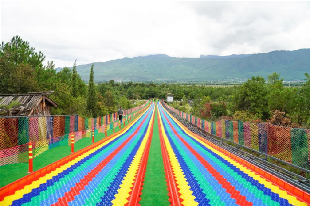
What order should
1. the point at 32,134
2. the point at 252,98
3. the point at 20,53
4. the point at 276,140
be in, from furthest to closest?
the point at 252,98
the point at 20,53
the point at 32,134
the point at 276,140

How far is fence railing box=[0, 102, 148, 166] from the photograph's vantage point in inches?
313

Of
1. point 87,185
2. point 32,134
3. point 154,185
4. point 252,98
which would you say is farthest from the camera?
point 252,98

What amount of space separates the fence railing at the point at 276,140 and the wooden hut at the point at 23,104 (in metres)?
11.4

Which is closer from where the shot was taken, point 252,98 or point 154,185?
point 154,185

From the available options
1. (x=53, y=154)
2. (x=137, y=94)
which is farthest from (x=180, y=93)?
(x=53, y=154)

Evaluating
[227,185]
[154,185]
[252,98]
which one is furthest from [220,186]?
[252,98]

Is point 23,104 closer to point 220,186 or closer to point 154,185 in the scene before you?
point 154,185

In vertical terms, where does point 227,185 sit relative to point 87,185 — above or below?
below

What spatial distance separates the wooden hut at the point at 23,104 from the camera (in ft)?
38.2

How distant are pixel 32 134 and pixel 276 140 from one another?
971cm

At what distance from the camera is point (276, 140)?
27.6ft

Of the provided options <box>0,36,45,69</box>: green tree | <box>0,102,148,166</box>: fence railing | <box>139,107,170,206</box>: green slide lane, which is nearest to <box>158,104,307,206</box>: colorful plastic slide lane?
<box>139,107,170,206</box>: green slide lane

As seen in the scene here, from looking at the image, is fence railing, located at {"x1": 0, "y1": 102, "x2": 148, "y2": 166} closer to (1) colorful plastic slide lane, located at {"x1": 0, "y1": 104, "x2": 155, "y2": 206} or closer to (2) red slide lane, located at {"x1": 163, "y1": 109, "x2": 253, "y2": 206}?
(1) colorful plastic slide lane, located at {"x1": 0, "y1": 104, "x2": 155, "y2": 206}

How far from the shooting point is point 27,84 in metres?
19.7
